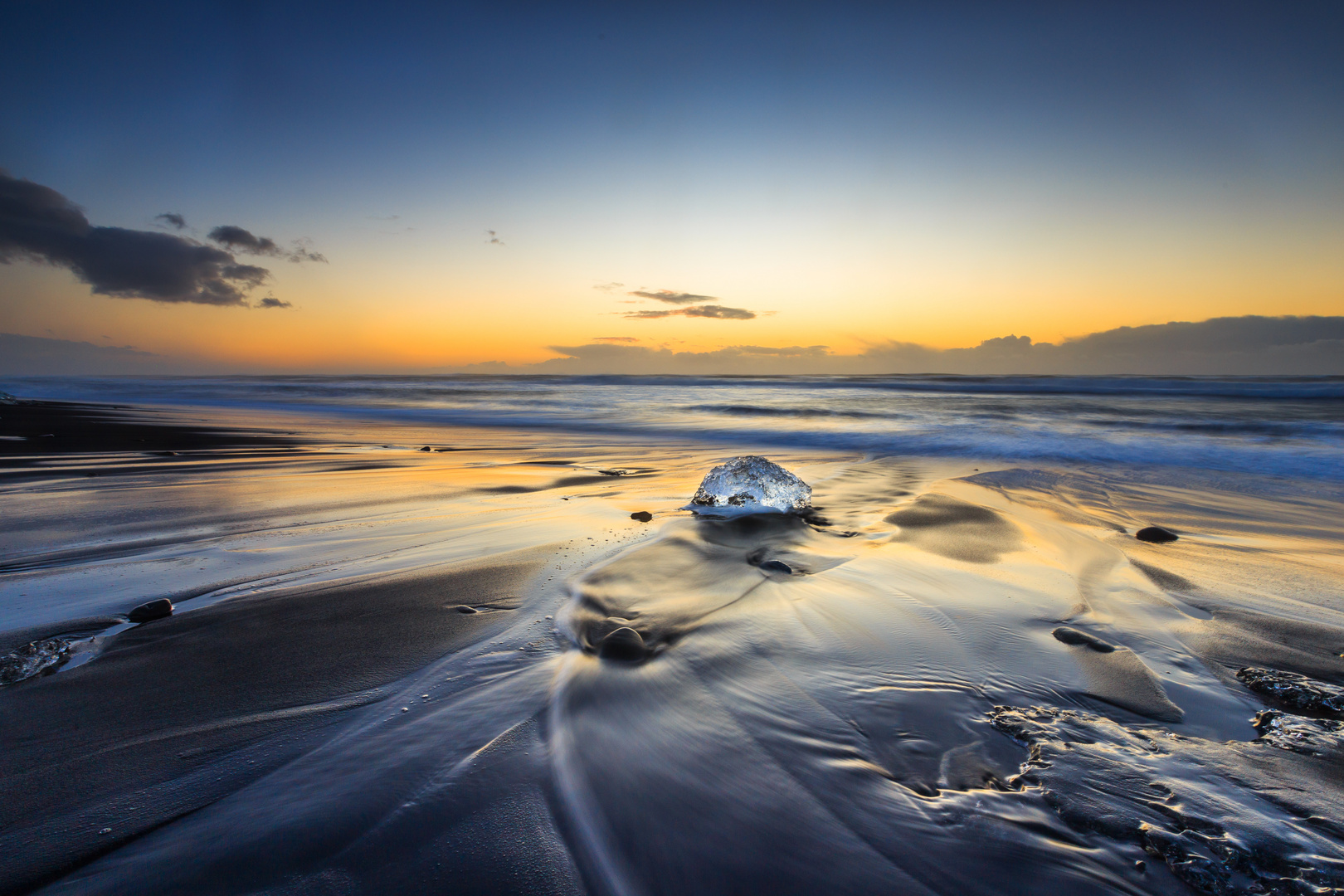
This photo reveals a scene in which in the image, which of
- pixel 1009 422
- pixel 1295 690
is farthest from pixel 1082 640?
pixel 1009 422

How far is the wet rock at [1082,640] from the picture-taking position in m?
2.18

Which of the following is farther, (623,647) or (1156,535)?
(1156,535)

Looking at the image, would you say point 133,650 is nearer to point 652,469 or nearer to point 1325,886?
point 1325,886

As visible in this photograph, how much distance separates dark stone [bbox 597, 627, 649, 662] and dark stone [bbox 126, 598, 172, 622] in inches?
75.5

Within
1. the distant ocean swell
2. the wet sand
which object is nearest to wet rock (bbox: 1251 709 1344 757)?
the wet sand

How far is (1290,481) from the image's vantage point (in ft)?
20.4

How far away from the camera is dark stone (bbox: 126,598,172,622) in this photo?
2.34 m

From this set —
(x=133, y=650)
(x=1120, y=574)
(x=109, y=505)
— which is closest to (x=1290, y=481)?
(x=1120, y=574)

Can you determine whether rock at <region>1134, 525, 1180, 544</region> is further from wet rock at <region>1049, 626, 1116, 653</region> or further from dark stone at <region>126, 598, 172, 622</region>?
dark stone at <region>126, 598, 172, 622</region>

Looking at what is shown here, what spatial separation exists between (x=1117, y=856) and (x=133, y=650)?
313 cm

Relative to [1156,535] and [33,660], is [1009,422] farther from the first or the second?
[33,660]

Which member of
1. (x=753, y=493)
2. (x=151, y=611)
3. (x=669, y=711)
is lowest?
(x=669, y=711)

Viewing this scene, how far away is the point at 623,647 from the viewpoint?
6.97ft

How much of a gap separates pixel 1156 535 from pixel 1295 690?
2.23 meters
